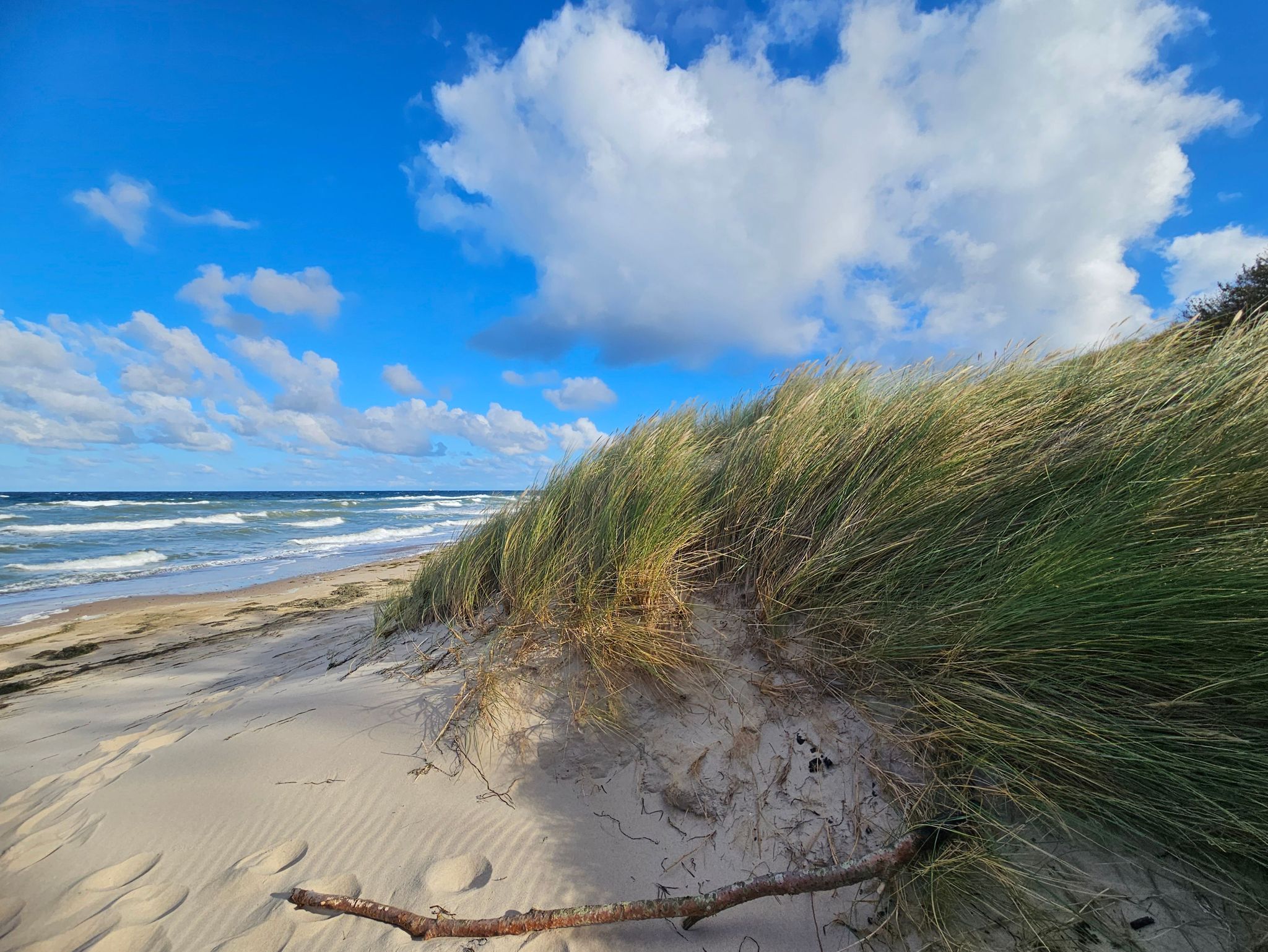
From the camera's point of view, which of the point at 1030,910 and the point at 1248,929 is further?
the point at 1030,910

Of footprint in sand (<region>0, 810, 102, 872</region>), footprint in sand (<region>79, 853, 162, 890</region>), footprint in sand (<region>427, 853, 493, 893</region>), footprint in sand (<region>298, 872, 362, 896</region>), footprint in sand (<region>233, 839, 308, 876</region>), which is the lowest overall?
footprint in sand (<region>0, 810, 102, 872</region>)

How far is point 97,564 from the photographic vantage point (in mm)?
12977

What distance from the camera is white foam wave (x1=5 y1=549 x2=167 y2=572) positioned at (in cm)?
1228

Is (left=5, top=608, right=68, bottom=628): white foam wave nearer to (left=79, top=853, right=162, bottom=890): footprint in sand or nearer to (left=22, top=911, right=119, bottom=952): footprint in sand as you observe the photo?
(left=79, top=853, right=162, bottom=890): footprint in sand

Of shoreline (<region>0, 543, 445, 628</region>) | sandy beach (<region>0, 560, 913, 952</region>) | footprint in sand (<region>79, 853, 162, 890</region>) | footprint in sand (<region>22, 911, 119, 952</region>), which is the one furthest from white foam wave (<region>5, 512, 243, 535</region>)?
footprint in sand (<region>22, 911, 119, 952</region>)

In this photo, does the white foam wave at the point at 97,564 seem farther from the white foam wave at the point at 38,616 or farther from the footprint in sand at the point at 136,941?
the footprint in sand at the point at 136,941

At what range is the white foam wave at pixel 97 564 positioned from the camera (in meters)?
12.3

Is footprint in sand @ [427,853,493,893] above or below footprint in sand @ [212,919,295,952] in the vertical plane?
→ above

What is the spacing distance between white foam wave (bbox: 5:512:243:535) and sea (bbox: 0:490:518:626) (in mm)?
47

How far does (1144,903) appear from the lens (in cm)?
176

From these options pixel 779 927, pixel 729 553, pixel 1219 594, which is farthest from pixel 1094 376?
pixel 779 927

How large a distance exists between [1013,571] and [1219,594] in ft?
2.08

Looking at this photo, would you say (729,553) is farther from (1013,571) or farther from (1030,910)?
(1030,910)

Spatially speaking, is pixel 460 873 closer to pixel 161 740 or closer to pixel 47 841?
pixel 47 841
